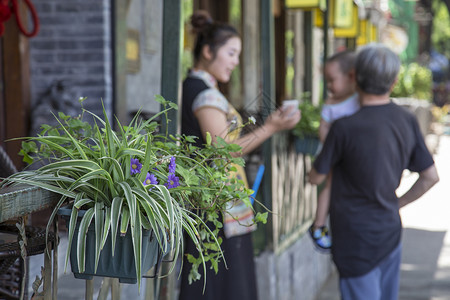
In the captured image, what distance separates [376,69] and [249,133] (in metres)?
0.71

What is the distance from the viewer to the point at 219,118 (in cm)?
290

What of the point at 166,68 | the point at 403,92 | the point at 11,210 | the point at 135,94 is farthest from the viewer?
the point at 403,92

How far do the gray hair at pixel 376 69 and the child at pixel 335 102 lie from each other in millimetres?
626

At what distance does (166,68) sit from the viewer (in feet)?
9.80

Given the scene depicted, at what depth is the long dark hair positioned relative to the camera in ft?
10.3

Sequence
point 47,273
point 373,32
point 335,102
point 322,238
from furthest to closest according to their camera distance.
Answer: point 373,32
point 335,102
point 322,238
point 47,273

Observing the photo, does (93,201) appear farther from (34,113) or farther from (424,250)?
(424,250)

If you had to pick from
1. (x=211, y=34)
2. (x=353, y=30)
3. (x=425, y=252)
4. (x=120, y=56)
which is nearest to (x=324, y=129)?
(x=211, y=34)

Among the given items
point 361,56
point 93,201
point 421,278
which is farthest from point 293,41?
point 93,201

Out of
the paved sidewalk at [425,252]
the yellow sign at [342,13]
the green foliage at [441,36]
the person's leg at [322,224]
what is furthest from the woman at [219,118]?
the green foliage at [441,36]

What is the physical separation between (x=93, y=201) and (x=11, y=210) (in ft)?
0.77

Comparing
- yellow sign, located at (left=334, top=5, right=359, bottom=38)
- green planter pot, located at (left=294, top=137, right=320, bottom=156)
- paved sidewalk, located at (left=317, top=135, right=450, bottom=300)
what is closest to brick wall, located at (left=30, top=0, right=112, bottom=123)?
green planter pot, located at (left=294, top=137, right=320, bottom=156)

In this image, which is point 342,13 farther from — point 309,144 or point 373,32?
point 373,32

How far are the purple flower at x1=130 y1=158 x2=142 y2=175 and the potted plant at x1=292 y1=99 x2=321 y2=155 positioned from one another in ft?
9.80
